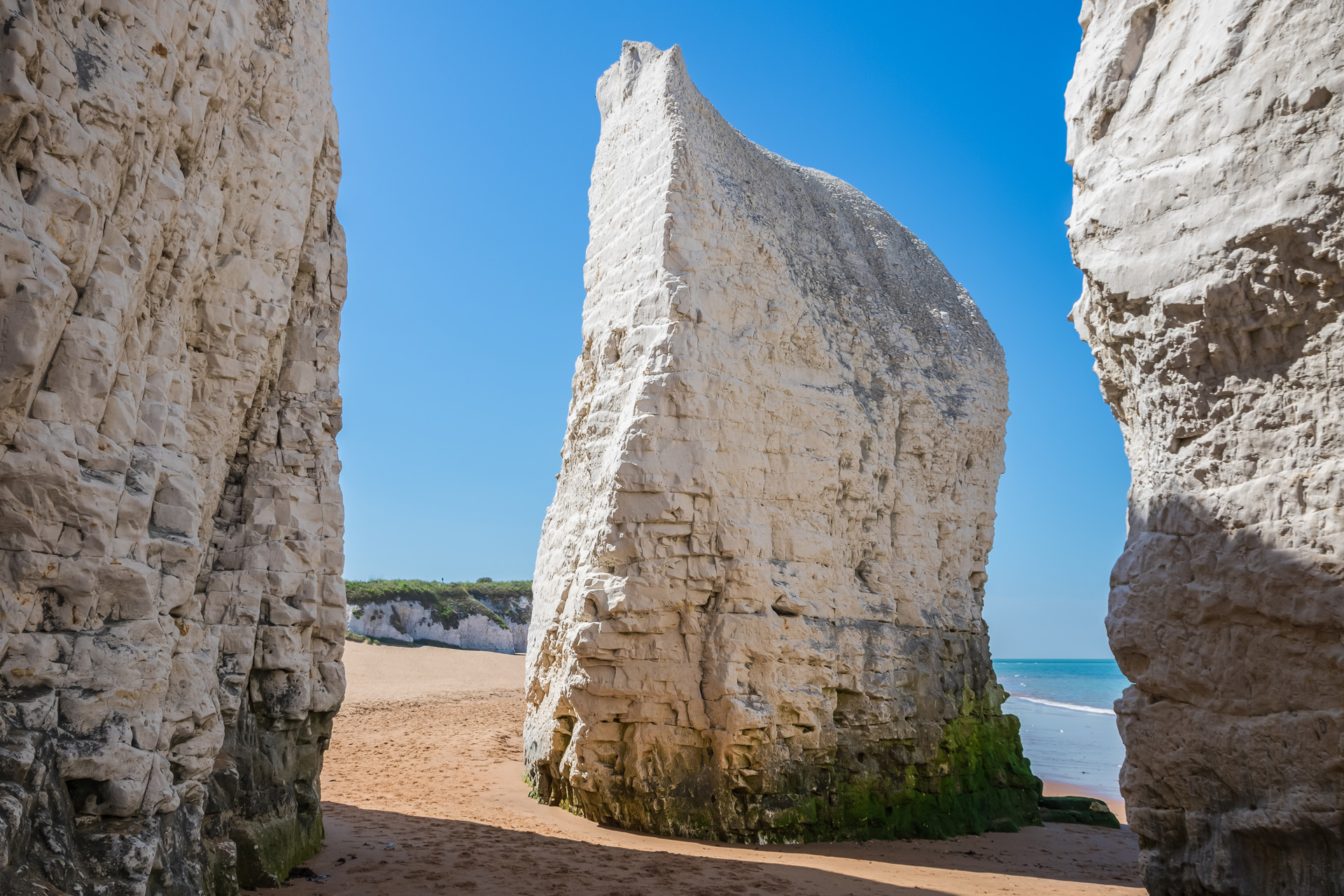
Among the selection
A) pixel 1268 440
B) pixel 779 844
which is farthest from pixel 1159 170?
pixel 779 844

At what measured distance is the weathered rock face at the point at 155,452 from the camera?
13.5 feet

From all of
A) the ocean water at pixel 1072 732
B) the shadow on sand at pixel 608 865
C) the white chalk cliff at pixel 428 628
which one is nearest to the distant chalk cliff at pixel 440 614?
the white chalk cliff at pixel 428 628

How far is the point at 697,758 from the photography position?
10031 millimetres

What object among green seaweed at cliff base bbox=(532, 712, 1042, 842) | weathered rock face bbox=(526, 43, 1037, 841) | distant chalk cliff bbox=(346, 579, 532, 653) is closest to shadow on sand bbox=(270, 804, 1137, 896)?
green seaweed at cliff base bbox=(532, 712, 1042, 842)

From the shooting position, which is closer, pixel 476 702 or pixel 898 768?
pixel 898 768

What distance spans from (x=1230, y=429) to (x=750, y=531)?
228 inches

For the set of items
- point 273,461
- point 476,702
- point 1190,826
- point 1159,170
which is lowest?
point 476,702

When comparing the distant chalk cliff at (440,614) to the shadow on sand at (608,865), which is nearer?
the shadow on sand at (608,865)

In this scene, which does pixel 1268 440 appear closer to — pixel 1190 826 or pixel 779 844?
pixel 1190 826

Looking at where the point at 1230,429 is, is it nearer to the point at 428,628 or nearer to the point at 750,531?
the point at 750,531

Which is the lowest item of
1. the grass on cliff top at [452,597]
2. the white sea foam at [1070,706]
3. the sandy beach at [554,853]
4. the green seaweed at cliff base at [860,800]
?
the white sea foam at [1070,706]

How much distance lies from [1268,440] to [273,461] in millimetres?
7254

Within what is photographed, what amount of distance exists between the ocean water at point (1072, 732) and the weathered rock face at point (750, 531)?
3.11 metres

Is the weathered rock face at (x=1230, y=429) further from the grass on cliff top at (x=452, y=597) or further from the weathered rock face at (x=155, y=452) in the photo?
the grass on cliff top at (x=452, y=597)
